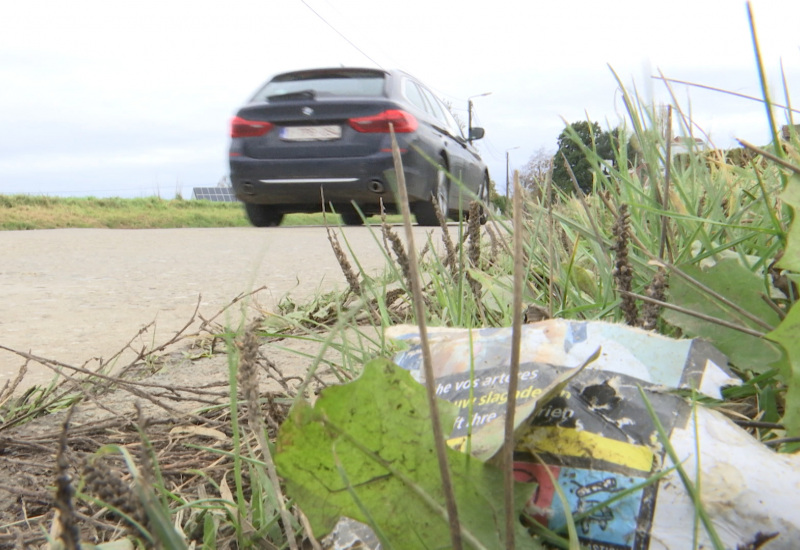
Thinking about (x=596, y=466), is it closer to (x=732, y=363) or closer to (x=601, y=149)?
(x=732, y=363)

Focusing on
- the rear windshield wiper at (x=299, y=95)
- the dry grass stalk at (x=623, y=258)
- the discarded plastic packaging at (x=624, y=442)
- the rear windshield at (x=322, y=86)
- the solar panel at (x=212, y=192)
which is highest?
the rear windshield at (x=322, y=86)

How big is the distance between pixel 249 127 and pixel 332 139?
716mm

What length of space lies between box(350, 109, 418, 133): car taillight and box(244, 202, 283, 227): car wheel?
159cm

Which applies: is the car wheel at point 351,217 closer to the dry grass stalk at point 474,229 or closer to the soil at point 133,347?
the soil at point 133,347

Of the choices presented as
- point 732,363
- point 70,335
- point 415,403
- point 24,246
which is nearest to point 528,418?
point 415,403

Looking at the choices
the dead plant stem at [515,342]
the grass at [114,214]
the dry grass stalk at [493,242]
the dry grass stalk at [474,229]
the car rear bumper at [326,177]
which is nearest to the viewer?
the dead plant stem at [515,342]

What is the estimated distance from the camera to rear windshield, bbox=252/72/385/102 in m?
5.89

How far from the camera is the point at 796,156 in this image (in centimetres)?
100

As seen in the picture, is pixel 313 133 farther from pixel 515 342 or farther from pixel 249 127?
pixel 515 342

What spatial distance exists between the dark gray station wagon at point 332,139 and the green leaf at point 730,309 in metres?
4.69

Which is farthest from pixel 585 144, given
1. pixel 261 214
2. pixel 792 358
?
pixel 261 214

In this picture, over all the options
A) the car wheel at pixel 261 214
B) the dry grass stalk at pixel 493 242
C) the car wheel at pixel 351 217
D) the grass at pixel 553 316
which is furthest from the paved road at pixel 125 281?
the car wheel at pixel 351 217

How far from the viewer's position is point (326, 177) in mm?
5852

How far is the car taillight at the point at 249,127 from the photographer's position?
232 inches
